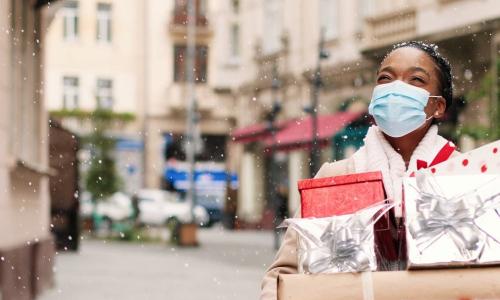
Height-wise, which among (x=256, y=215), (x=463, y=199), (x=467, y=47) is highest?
(x=467, y=47)

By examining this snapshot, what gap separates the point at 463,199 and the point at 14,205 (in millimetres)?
8920

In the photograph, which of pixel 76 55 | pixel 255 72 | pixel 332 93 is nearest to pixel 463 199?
pixel 332 93

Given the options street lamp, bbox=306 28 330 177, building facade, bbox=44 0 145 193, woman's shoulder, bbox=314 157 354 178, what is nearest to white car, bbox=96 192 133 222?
building facade, bbox=44 0 145 193

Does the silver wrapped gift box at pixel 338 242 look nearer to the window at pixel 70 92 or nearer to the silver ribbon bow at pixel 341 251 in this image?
the silver ribbon bow at pixel 341 251

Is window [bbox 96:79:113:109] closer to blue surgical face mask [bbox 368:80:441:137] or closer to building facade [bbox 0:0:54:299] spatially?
building facade [bbox 0:0:54:299]

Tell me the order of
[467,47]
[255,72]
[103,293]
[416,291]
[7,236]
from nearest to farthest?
[416,291], [7,236], [103,293], [467,47], [255,72]

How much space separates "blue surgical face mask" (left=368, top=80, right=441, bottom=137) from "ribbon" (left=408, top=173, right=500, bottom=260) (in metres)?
0.50

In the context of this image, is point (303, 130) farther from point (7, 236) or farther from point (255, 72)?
point (7, 236)

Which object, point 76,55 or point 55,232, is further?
point 76,55

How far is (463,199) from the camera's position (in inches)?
98.7

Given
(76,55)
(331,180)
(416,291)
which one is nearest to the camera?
(416,291)

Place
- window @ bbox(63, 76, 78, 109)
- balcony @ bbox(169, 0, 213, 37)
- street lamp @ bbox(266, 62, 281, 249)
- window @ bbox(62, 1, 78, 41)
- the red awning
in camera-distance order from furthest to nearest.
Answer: balcony @ bbox(169, 0, 213, 37) → window @ bbox(62, 1, 78, 41) → window @ bbox(63, 76, 78, 109) → street lamp @ bbox(266, 62, 281, 249) → the red awning

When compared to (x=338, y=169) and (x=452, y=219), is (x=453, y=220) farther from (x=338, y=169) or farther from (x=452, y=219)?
(x=338, y=169)

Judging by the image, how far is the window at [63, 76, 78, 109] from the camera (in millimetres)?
46688
